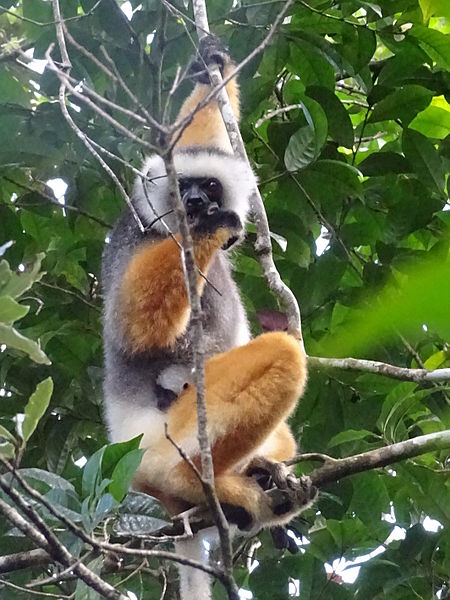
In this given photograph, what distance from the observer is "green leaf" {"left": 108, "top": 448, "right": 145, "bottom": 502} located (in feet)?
8.68

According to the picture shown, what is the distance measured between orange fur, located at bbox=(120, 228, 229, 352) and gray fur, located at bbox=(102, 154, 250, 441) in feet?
0.36

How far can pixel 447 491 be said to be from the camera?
13.3 ft

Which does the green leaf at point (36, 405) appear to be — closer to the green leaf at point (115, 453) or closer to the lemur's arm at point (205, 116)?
the green leaf at point (115, 453)

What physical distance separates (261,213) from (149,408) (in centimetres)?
127

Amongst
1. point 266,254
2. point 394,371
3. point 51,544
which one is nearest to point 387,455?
point 394,371

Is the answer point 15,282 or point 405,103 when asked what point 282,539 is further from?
point 15,282

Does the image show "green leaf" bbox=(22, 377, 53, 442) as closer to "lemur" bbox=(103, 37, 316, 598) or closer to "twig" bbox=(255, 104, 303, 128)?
"lemur" bbox=(103, 37, 316, 598)

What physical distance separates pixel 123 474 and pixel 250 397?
1.19 metres

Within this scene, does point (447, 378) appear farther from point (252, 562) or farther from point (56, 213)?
point (56, 213)

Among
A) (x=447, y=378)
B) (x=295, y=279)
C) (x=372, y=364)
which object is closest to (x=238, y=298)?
(x=295, y=279)

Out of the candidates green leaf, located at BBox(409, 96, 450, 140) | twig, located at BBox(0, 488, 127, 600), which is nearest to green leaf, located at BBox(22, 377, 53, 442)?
twig, located at BBox(0, 488, 127, 600)

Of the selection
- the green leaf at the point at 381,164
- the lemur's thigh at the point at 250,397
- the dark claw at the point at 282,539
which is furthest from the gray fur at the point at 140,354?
the dark claw at the point at 282,539

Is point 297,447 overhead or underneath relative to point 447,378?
underneath

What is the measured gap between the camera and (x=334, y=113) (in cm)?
446
